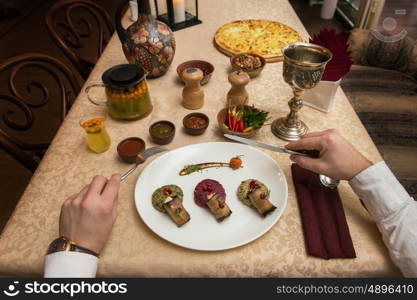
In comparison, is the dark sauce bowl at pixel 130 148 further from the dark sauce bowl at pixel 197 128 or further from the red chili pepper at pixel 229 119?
the red chili pepper at pixel 229 119

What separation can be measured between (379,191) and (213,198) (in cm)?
36

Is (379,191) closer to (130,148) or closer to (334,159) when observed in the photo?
(334,159)

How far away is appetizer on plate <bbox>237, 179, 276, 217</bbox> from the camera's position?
672 mm

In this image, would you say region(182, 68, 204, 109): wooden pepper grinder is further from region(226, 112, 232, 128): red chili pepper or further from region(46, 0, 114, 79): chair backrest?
region(46, 0, 114, 79): chair backrest

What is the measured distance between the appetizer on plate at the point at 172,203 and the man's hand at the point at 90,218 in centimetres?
10

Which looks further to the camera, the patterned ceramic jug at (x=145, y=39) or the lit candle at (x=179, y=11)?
the lit candle at (x=179, y=11)

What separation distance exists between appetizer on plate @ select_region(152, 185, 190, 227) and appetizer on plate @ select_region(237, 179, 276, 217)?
0.14m

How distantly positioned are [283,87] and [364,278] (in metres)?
0.71

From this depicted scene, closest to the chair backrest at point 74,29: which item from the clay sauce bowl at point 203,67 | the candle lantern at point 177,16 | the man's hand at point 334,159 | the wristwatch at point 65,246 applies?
the candle lantern at point 177,16

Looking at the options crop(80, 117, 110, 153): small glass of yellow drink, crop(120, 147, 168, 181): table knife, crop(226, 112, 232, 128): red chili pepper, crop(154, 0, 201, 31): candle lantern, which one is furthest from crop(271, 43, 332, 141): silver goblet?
crop(154, 0, 201, 31): candle lantern

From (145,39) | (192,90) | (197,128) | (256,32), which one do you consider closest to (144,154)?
(197,128)

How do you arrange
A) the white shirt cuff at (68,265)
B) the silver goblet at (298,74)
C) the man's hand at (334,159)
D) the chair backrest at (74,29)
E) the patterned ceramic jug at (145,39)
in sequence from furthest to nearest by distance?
the chair backrest at (74,29), the patterned ceramic jug at (145,39), the silver goblet at (298,74), the man's hand at (334,159), the white shirt cuff at (68,265)

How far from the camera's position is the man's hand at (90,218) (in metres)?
0.61

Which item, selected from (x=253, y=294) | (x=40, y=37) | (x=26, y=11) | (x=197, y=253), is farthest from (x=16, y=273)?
(x=26, y=11)
